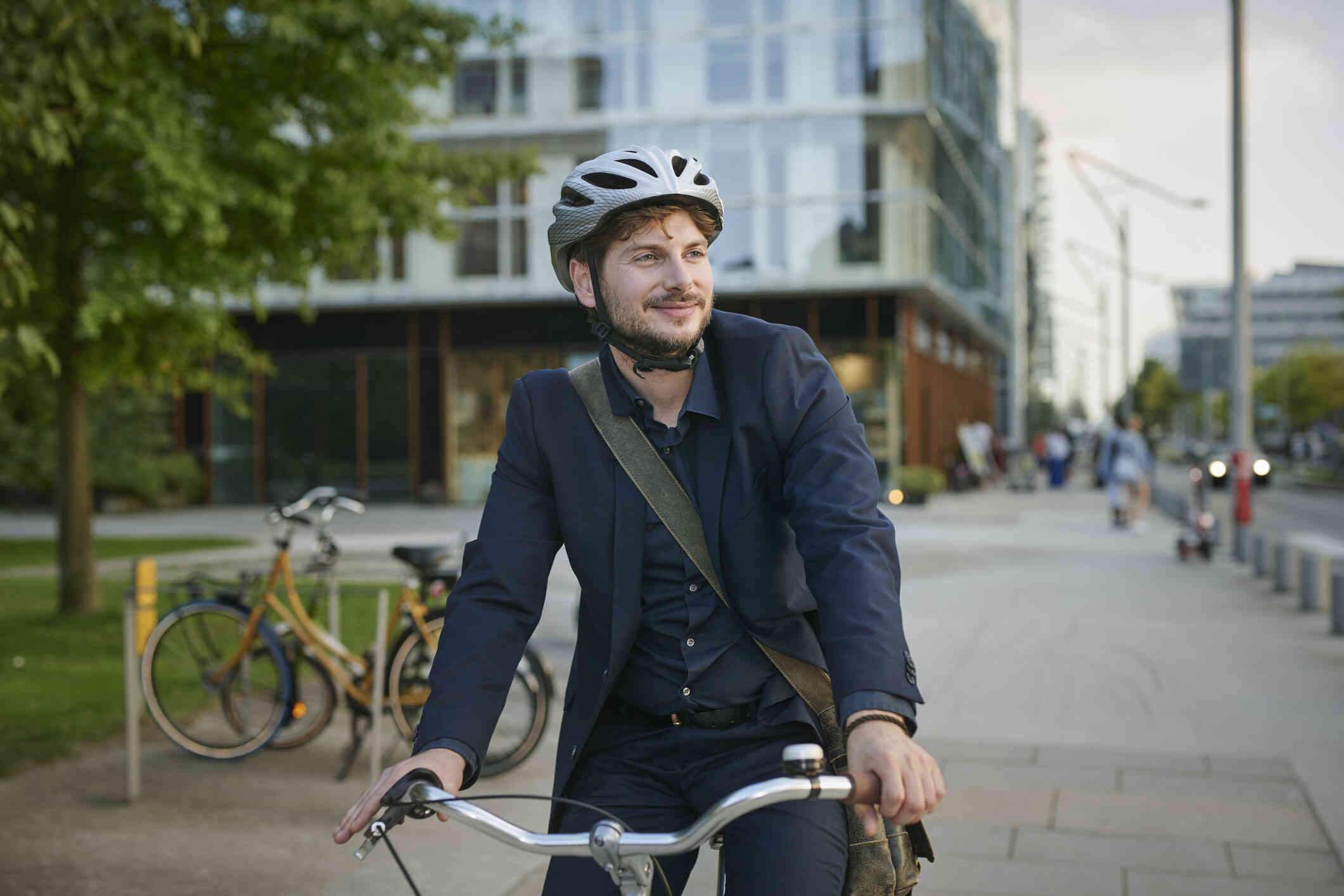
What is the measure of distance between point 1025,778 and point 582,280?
4385 millimetres

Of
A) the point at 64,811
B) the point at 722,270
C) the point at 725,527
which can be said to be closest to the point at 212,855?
the point at 64,811

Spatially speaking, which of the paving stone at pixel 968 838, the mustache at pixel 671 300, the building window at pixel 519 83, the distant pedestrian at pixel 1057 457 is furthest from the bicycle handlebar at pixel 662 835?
the distant pedestrian at pixel 1057 457

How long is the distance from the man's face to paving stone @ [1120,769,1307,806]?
4.30 metres

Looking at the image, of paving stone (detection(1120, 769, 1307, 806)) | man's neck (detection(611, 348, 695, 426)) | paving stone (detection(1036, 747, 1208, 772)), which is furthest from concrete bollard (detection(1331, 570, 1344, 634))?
man's neck (detection(611, 348, 695, 426))

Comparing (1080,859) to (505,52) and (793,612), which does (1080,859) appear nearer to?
(793,612)

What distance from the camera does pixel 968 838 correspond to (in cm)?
533

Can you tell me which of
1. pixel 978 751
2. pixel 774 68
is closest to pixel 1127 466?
pixel 774 68

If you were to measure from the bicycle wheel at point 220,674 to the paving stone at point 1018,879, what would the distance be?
303cm

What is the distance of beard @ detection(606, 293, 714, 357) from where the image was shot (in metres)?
2.47

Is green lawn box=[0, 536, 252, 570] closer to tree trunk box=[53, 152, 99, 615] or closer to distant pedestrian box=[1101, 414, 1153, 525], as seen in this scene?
tree trunk box=[53, 152, 99, 615]

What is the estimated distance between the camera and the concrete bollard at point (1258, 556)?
14.4m

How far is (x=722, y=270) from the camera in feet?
96.1

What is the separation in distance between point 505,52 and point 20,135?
989 inches

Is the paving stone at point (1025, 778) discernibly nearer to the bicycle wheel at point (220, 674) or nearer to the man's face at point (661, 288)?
the bicycle wheel at point (220, 674)
